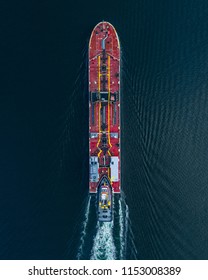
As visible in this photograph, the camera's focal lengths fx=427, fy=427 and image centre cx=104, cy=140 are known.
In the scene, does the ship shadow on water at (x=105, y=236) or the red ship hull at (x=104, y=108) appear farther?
the red ship hull at (x=104, y=108)

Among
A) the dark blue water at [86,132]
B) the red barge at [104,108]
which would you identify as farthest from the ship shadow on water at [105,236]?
the red barge at [104,108]

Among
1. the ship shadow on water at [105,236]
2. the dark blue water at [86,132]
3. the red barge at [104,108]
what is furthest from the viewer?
the red barge at [104,108]

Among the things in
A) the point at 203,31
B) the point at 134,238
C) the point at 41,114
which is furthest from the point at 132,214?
the point at 203,31

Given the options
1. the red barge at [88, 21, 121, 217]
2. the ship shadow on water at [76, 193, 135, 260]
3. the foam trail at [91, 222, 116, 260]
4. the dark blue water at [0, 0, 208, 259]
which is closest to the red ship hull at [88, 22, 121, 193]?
the red barge at [88, 21, 121, 217]

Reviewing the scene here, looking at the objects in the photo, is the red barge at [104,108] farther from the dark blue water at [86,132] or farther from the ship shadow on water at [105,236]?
the ship shadow on water at [105,236]

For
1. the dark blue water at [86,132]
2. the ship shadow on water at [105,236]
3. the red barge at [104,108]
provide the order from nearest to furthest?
the ship shadow on water at [105,236] < the dark blue water at [86,132] < the red barge at [104,108]

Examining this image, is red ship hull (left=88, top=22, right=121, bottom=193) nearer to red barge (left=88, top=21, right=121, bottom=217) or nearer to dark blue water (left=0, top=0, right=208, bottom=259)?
red barge (left=88, top=21, right=121, bottom=217)

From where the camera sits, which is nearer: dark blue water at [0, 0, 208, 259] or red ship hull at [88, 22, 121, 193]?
dark blue water at [0, 0, 208, 259]
